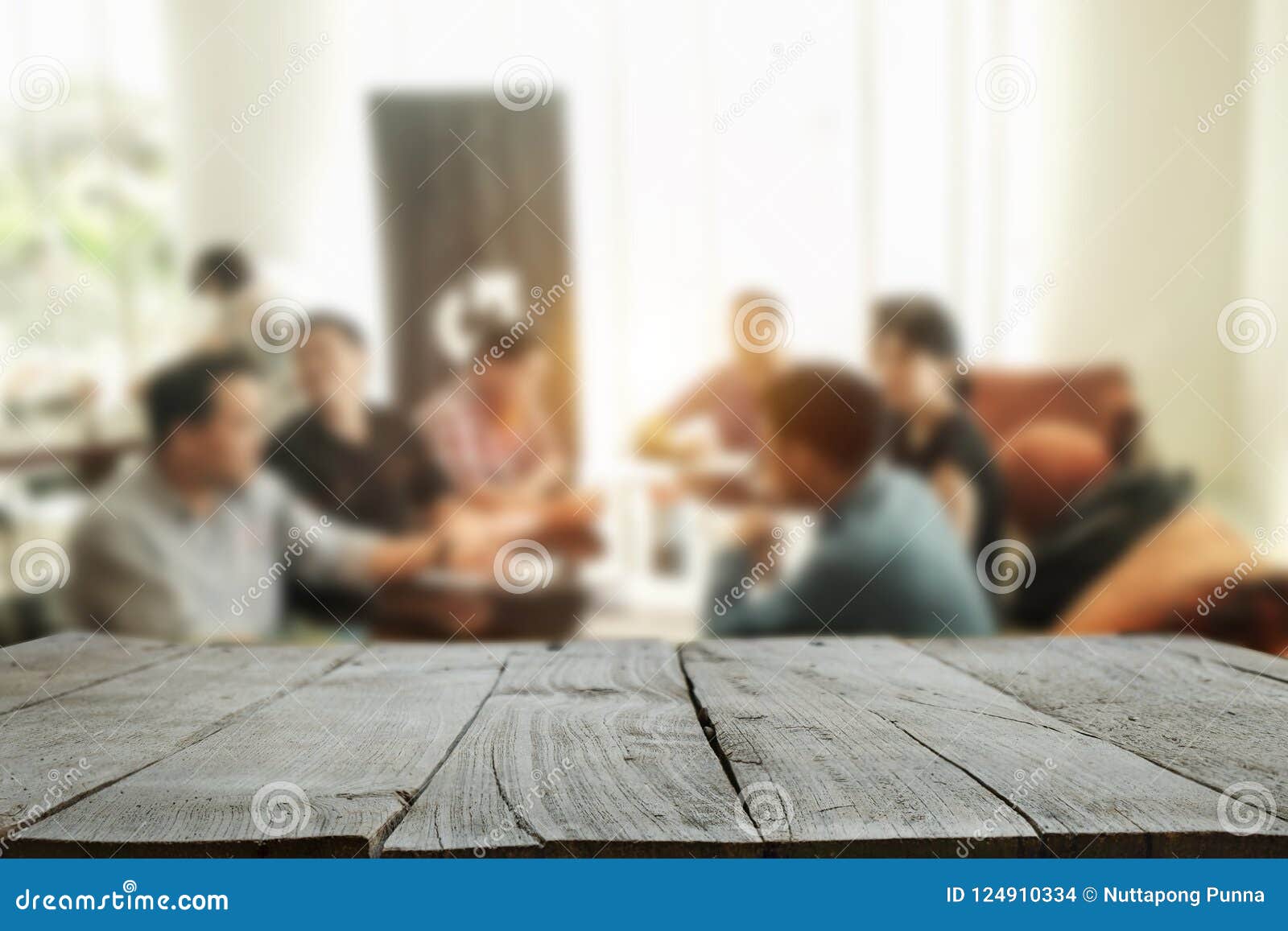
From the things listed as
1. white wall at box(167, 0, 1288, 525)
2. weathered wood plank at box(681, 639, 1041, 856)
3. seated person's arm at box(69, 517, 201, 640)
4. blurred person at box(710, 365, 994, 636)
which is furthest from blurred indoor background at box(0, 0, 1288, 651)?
weathered wood plank at box(681, 639, 1041, 856)

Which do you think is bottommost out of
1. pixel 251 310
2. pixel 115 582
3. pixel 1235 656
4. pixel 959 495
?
pixel 115 582

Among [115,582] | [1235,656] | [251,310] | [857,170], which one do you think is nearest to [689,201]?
[857,170]

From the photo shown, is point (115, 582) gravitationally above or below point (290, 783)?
below

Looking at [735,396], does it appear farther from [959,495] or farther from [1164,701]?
[1164,701]

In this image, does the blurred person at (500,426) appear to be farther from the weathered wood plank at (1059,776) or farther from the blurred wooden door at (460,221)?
the weathered wood plank at (1059,776)

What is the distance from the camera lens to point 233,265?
261 centimetres

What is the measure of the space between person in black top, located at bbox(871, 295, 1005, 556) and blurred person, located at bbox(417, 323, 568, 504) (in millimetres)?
844

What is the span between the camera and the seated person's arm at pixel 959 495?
236 centimetres

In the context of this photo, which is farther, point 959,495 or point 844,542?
point 959,495

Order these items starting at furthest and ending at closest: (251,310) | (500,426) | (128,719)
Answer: (251,310)
(500,426)
(128,719)

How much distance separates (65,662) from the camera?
937 millimetres

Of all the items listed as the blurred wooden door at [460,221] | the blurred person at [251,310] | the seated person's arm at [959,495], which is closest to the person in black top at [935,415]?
the seated person's arm at [959,495]

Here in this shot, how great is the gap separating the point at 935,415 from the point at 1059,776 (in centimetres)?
195

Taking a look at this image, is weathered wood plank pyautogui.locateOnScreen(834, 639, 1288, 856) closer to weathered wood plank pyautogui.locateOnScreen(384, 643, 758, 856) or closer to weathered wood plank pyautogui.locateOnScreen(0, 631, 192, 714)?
weathered wood plank pyautogui.locateOnScreen(384, 643, 758, 856)
